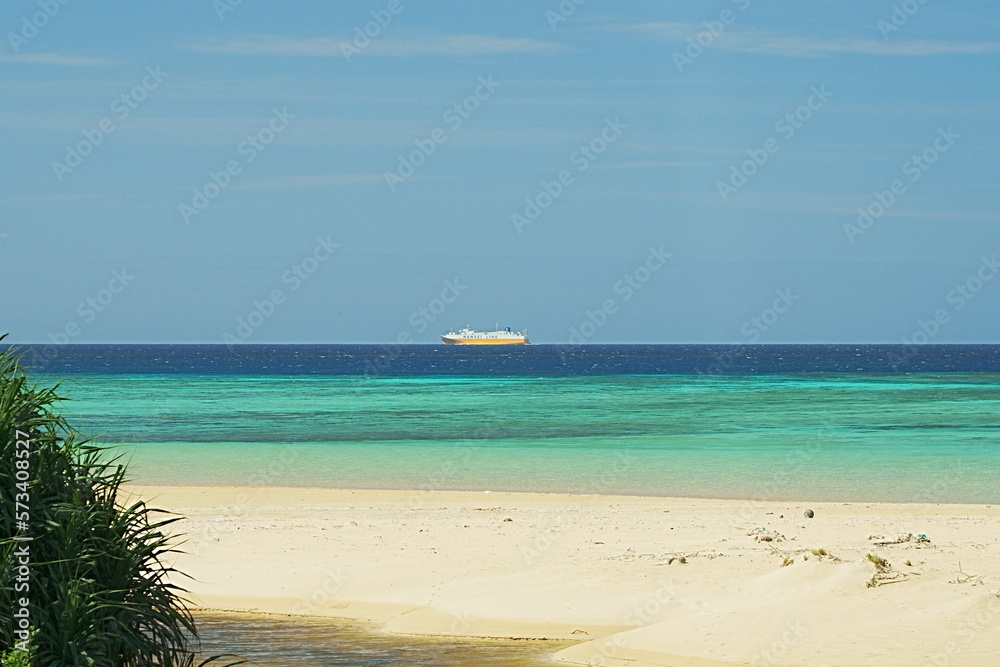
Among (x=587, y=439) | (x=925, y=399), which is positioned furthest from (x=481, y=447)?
(x=925, y=399)

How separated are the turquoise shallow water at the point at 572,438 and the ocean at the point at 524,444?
0.26 ft

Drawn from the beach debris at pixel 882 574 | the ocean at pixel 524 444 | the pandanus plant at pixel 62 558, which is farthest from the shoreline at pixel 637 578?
the pandanus plant at pixel 62 558

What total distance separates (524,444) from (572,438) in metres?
2.63

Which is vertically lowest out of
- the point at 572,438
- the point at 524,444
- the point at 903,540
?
the point at 903,540

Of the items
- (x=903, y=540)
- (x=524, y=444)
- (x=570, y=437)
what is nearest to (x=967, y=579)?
(x=903, y=540)

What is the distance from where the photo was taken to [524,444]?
119 feet

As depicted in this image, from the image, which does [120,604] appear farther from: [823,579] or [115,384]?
[115,384]

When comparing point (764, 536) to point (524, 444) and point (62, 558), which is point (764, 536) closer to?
point (62, 558)

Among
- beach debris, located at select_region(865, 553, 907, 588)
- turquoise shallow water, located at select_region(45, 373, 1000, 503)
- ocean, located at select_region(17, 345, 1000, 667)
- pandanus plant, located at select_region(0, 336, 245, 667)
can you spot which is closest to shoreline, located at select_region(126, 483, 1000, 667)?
beach debris, located at select_region(865, 553, 907, 588)

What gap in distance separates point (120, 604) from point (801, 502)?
1791 cm

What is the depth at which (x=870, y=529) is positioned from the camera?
17359mm

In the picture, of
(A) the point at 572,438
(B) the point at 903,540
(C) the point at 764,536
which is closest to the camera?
(B) the point at 903,540

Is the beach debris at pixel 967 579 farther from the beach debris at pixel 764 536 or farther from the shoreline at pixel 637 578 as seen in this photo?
the beach debris at pixel 764 536

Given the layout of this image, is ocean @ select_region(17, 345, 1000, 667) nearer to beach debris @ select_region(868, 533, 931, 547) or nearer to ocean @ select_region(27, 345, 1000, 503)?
ocean @ select_region(27, 345, 1000, 503)
